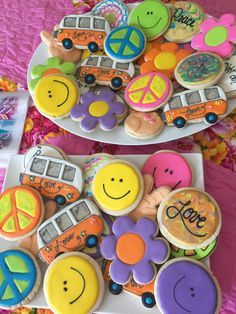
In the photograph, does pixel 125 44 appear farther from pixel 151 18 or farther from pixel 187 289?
pixel 187 289

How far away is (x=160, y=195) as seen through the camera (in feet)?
2.45

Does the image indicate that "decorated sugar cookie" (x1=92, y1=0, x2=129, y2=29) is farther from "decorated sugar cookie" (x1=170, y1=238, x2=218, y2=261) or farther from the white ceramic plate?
"decorated sugar cookie" (x1=170, y1=238, x2=218, y2=261)

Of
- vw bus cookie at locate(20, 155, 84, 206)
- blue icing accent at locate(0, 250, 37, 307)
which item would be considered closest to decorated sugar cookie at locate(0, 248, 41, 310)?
blue icing accent at locate(0, 250, 37, 307)

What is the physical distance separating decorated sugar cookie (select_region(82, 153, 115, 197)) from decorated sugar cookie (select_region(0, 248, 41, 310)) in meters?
0.17

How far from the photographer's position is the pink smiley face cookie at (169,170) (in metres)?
0.77

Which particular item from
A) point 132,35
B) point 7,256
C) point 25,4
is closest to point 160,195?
point 7,256

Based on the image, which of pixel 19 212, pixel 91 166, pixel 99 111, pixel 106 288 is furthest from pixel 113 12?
pixel 106 288

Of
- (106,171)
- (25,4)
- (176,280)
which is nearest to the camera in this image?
(176,280)

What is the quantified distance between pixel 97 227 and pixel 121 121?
10.2 inches

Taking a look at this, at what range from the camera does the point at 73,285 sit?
0.68m

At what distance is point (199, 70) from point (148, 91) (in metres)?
0.12

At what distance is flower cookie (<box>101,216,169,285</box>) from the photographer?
68cm

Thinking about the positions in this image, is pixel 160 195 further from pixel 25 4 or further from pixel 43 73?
pixel 25 4

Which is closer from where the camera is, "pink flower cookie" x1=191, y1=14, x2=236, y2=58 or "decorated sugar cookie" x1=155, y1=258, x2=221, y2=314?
"decorated sugar cookie" x1=155, y1=258, x2=221, y2=314
